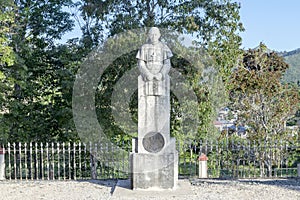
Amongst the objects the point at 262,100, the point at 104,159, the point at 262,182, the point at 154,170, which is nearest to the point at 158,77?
the point at 154,170

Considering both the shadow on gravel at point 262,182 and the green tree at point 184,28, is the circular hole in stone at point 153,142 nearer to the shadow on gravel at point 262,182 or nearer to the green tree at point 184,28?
the shadow on gravel at point 262,182

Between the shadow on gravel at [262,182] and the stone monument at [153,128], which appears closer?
the stone monument at [153,128]

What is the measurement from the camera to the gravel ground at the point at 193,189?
8211 mm

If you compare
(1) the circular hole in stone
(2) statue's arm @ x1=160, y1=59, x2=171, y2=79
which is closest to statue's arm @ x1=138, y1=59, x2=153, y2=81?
(2) statue's arm @ x1=160, y1=59, x2=171, y2=79

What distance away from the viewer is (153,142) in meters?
8.44

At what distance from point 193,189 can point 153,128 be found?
1756 millimetres

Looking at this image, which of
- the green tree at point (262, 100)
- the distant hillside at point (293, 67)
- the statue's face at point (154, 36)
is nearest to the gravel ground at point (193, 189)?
the statue's face at point (154, 36)

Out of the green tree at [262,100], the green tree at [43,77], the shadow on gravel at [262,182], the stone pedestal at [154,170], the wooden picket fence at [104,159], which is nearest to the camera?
the stone pedestal at [154,170]

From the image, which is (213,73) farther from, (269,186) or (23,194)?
(23,194)

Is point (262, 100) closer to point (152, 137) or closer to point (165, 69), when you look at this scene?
point (165, 69)

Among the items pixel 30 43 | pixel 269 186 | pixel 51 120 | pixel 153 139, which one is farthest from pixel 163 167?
pixel 30 43

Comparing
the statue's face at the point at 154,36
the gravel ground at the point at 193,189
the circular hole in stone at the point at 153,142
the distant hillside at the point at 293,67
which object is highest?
the distant hillside at the point at 293,67

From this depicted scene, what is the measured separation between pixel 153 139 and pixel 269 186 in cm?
313

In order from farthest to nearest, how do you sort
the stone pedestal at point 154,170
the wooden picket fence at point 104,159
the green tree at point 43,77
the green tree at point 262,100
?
1. the green tree at point 262,100
2. the green tree at point 43,77
3. the wooden picket fence at point 104,159
4. the stone pedestal at point 154,170
